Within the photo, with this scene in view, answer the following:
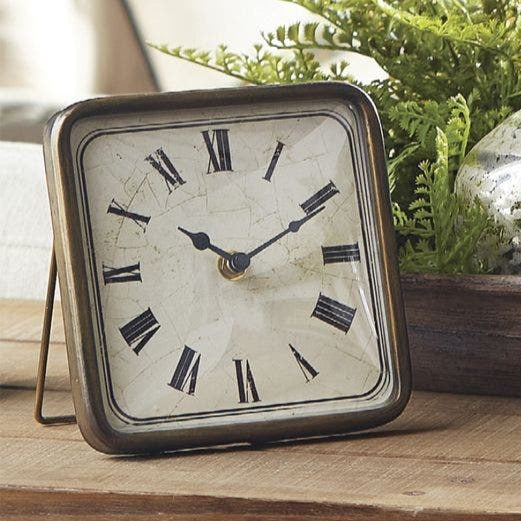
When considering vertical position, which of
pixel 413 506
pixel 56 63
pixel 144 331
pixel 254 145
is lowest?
pixel 413 506

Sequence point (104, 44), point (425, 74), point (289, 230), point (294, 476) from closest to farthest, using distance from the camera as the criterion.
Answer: point (294, 476) → point (289, 230) → point (425, 74) → point (104, 44)

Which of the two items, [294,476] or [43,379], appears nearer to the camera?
[294,476]

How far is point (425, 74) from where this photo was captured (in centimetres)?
106

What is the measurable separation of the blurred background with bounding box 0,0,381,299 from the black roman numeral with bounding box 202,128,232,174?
1.30 m

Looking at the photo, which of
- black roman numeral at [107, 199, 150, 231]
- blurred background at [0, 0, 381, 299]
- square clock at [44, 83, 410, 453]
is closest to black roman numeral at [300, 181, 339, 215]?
square clock at [44, 83, 410, 453]

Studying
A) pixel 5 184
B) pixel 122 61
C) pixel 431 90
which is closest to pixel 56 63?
pixel 122 61

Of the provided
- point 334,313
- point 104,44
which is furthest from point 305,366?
point 104,44

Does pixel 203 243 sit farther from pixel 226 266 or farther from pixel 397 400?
pixel 397 400

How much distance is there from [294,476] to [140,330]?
0.15 metres

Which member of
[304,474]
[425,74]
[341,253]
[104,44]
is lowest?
[304,474]

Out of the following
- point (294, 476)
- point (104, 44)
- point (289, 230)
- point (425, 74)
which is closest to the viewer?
point (294, 476)

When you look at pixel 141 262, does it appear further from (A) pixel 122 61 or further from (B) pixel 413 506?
(A) pixel 122 61

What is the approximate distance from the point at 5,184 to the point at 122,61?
1.26m

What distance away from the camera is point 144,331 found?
31.1 inches
